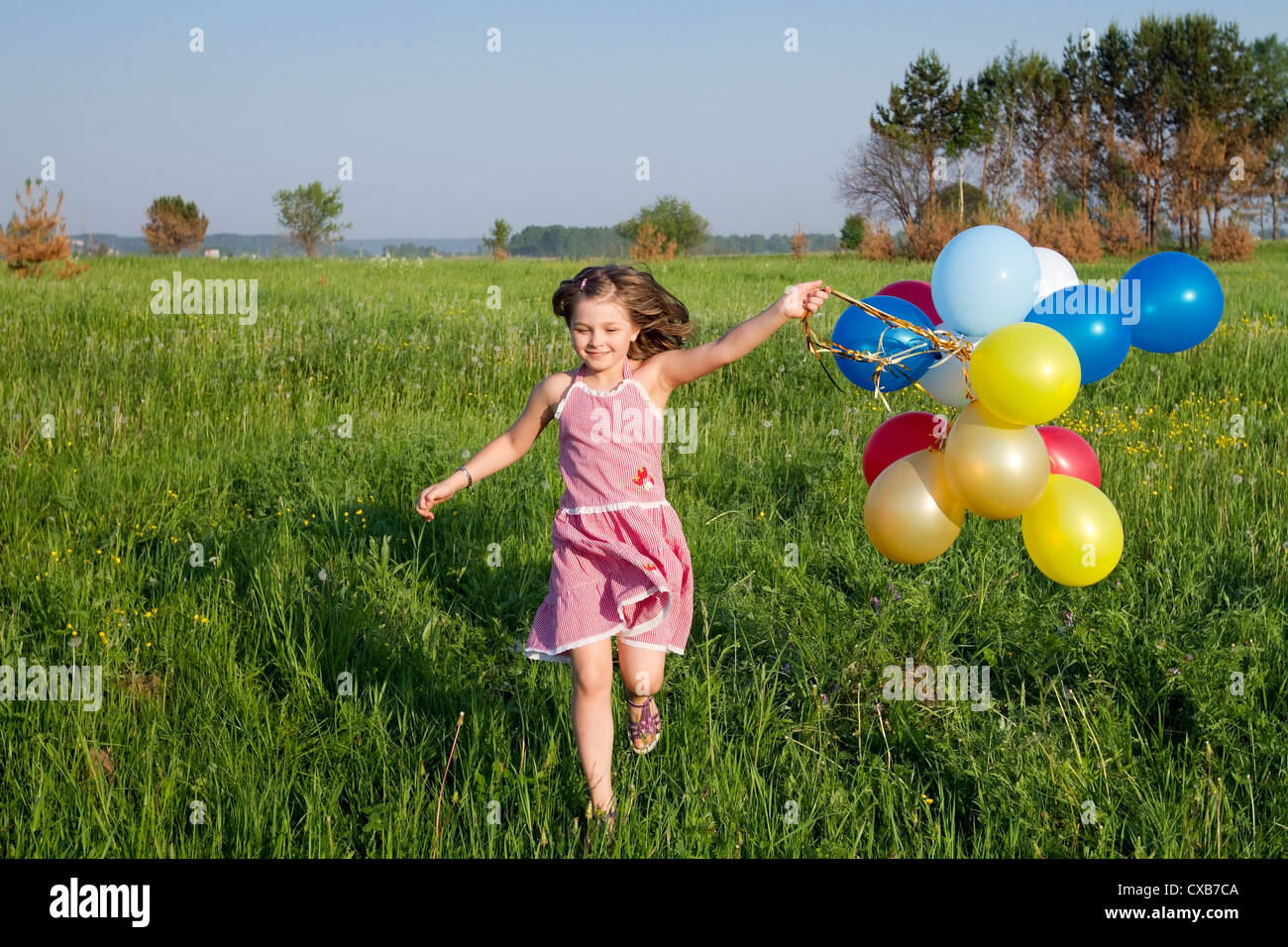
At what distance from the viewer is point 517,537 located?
474 centimetres

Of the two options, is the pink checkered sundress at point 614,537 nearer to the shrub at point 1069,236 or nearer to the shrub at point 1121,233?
the shrub at point 1069,236

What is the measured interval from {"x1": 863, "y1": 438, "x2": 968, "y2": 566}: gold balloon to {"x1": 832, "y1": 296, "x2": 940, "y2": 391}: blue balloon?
0.29 meters

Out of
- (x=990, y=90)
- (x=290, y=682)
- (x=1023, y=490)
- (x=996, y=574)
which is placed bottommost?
(x=290, y=682)

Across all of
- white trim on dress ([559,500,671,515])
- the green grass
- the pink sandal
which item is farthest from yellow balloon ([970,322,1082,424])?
the pink sandal

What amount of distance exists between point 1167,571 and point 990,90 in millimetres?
49085

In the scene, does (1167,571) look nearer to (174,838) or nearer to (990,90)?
(174,838)

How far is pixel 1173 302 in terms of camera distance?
292 cm

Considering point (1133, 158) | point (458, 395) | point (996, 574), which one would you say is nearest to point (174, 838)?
point (996, 574)

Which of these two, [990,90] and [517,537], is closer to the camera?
[517,537]

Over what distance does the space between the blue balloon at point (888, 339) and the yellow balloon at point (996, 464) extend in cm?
33

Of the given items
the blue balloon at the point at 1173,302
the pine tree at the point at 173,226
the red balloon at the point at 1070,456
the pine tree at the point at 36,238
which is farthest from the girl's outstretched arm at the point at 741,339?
the pine tree at the point at 173,226

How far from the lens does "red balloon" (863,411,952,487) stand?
307 cm

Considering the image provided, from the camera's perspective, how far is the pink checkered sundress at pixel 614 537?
2928 mm

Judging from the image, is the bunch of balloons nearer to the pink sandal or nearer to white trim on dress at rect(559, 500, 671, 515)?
white trim on dress at rect(559, 500, 671, 515)
